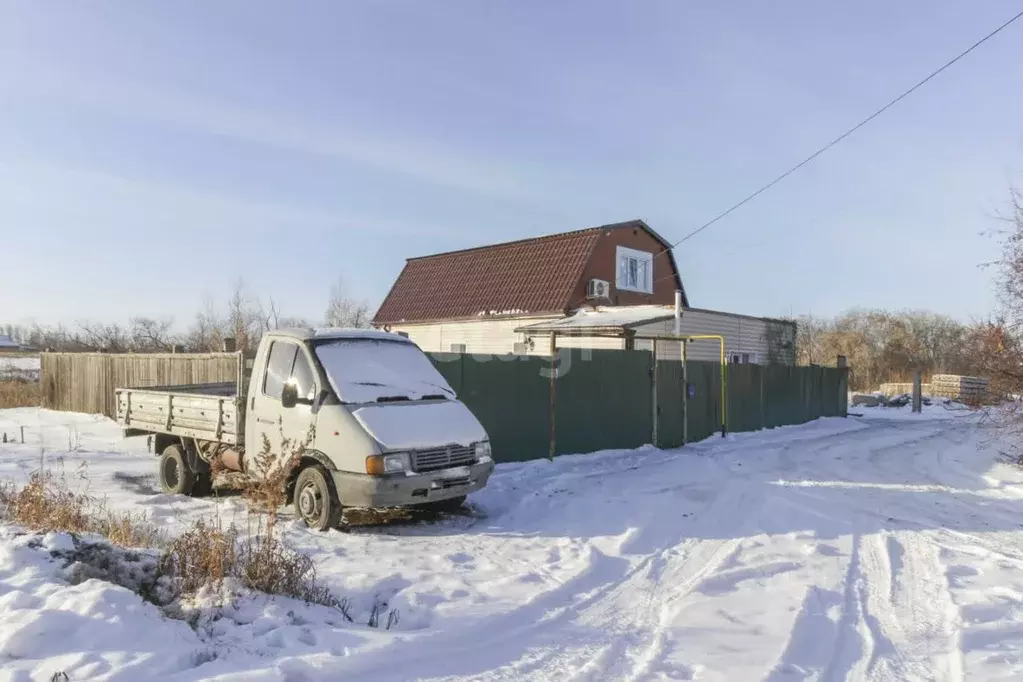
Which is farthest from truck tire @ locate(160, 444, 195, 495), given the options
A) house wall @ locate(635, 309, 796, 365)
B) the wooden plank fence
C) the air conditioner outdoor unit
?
the air conditioner outdoor unit

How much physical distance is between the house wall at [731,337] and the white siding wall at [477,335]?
3.48 m

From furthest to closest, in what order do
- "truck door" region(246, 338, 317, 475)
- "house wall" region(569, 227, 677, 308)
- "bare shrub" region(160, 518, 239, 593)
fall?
"house wall" region(569, 227, 677, 308), "truck door" region(246, 338, 317, 475), "bare shrub" region(160, 518, 239, 593)

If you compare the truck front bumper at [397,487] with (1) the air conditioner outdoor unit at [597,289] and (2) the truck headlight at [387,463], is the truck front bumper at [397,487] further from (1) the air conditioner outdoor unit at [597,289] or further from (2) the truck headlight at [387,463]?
(1) the air conditioner outdoor unit at [597,289]

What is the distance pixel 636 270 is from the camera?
28.4 meters

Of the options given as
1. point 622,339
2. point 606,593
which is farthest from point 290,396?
point 622,339

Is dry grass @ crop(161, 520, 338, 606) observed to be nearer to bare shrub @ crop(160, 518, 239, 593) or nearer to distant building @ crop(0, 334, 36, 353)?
bare shrub @ crop(160, 518, 239, 593)

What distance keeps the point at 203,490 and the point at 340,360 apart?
3191mm

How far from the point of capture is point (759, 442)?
664 inches

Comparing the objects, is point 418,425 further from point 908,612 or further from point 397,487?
point 908,612

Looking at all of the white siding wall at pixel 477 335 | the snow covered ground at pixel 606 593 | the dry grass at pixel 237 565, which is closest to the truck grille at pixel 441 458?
the snow covered ground at pixel 606 593

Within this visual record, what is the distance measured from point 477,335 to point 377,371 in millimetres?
18292

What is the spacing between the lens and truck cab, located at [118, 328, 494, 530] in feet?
23.9

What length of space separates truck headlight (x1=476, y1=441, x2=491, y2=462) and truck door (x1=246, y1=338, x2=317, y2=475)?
1.87 m

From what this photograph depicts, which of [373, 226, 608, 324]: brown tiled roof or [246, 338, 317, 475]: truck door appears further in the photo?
[373, 226, 608, 324]: brown tiled roof
